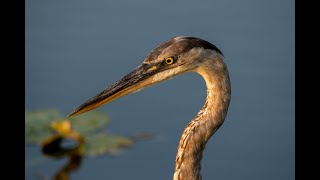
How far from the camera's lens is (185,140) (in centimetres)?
274

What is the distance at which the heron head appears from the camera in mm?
Result: 2678

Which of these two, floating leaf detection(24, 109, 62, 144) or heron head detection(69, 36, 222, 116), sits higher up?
floating leaf detection(24, 109, 62, 144)

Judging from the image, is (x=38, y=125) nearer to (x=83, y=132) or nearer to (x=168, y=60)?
(x=83, y=132)

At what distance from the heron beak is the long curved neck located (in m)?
0.24

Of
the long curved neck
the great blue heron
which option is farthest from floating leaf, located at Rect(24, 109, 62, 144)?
the long curved neck

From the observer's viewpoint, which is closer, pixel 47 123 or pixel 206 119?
pixel 206 119

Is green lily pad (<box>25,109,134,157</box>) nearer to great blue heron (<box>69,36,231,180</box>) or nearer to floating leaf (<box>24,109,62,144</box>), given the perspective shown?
floating leaf (<box>24,109,62,144</box>)

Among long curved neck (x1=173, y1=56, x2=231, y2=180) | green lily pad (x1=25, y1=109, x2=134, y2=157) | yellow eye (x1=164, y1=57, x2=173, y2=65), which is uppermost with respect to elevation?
green lily pad (x1=25, y1=109, x2=134, y2=157)

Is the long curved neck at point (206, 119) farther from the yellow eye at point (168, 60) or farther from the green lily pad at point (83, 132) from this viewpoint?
the green lily pad at point (83, 132)

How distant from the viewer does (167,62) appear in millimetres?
2723

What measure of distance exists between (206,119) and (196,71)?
0.23m

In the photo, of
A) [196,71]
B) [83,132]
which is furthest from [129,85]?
[83,132]

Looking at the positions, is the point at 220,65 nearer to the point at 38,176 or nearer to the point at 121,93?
the point at 121,93

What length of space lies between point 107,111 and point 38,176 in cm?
77
